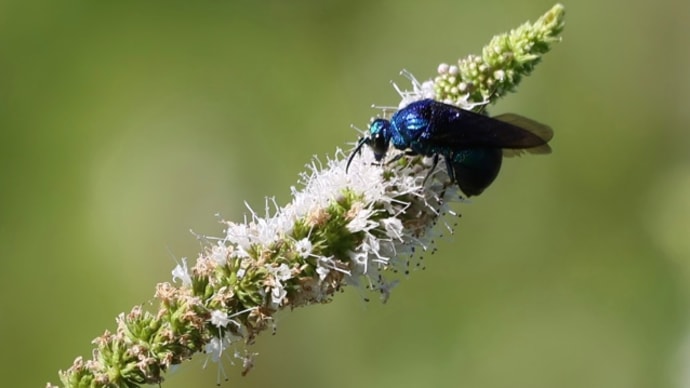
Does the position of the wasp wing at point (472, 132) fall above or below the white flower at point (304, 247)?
above

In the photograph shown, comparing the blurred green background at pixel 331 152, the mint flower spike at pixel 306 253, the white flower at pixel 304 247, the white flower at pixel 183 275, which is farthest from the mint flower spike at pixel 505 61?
the blurred green background at pixel 331 152

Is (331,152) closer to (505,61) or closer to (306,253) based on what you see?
(505,61)

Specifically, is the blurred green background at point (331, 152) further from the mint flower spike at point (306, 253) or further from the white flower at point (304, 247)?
the white flower at point (304, 247)

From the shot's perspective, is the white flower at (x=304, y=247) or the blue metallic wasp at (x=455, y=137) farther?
the blue metallic wasp at (x=455, y=137)

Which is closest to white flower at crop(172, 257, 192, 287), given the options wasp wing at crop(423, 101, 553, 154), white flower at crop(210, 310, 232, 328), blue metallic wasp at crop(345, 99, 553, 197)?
white flower at crop(210, 310, 232, 328)

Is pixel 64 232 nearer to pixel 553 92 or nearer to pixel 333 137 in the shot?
pixel 333 137

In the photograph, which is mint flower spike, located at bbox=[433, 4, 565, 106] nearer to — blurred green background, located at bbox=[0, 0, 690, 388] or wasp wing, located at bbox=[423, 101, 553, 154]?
wasp wing, located at bbox=[423, 101, 553, 154]
